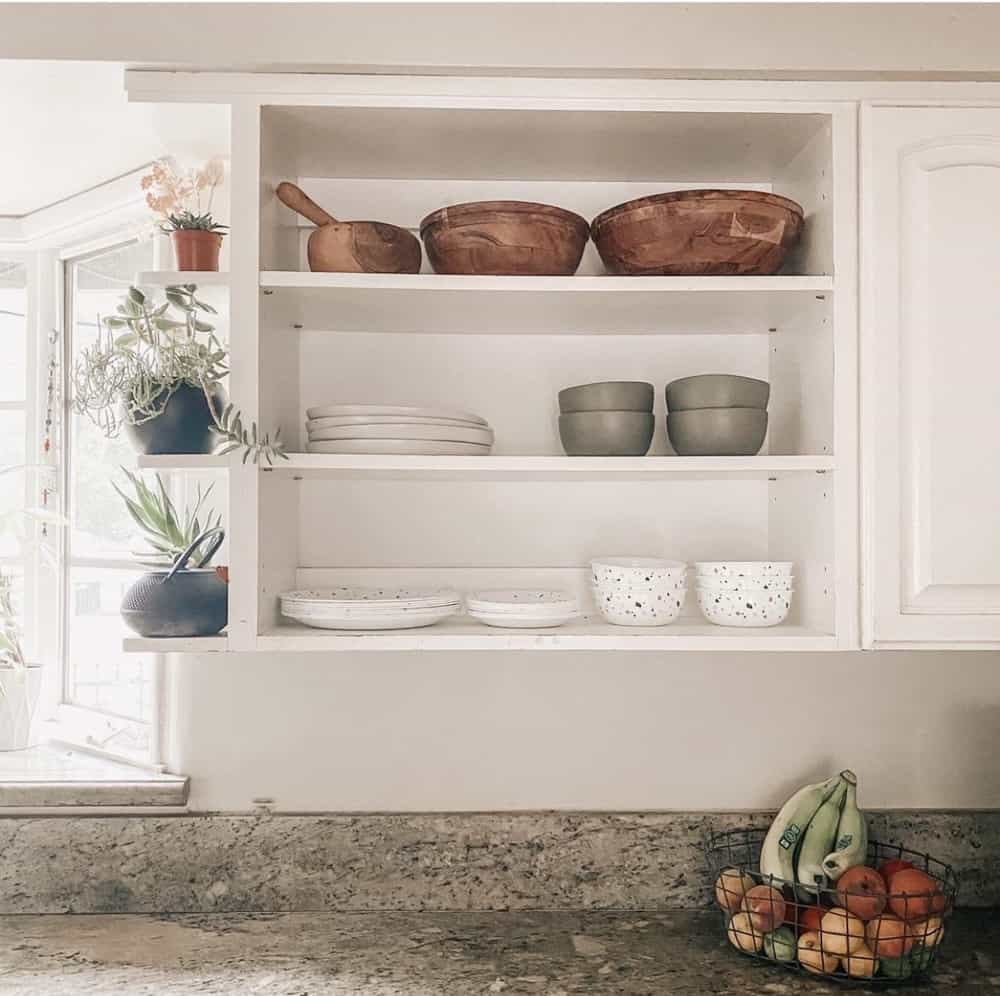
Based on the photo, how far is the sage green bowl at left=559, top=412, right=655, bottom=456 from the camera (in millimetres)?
1525

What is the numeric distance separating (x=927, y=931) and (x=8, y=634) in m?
1.85

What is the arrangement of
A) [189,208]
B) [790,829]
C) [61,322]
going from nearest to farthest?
[790,829] < [189,208] < [61,322]

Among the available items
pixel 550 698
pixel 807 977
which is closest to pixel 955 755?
pixel 807 977

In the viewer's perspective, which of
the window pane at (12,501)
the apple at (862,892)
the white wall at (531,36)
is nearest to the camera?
the white wall at (531,36)

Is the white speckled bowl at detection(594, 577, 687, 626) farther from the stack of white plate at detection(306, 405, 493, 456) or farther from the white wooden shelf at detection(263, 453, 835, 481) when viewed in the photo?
the stack of white plate at detection(306, 405, 493, 456)

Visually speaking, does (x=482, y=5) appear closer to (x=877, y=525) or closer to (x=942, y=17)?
(x=942, y=17)

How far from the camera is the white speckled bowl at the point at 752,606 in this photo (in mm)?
1512

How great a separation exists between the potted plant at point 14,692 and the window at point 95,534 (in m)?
0.08

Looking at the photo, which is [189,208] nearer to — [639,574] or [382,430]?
[382,430]

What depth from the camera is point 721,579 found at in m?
1.53

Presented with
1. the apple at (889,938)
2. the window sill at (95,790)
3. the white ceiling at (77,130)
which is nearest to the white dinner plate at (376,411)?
the white ceiling at (77,130)

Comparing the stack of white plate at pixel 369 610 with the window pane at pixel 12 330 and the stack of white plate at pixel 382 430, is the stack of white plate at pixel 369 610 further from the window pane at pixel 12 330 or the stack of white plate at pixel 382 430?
the window pane at pixel 12 330

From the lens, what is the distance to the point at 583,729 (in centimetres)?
179

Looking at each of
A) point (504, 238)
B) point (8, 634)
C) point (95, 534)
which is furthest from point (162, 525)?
point (504, 238)
